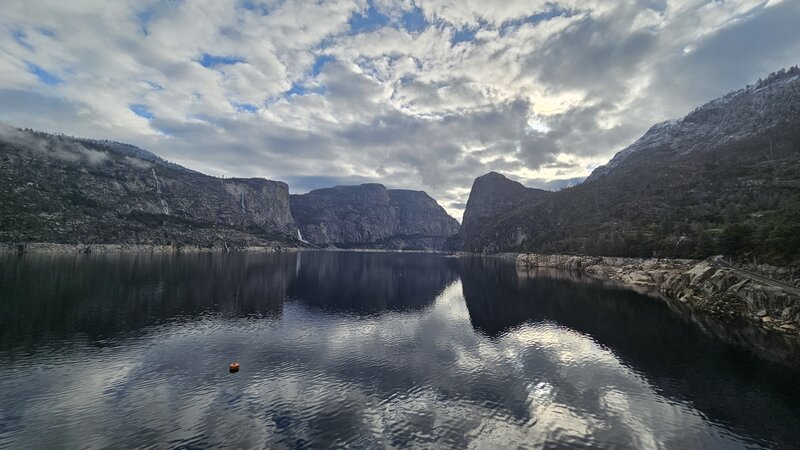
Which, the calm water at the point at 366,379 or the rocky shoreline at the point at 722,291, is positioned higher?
the rocky shoreline at the point at 722,291

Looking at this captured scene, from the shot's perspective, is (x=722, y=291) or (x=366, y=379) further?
(x=722, y=291)

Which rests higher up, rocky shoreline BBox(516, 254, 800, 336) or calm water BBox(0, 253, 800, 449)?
rocky shoreline BBox(516, 254, 800, 336)

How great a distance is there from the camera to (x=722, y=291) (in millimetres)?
74188

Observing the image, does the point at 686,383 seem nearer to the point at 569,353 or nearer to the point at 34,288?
the point at 569,353

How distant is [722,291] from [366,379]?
77.3 metres

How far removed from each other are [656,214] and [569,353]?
571 feet

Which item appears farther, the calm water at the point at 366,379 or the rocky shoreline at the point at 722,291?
the rocky shoreline at the point at 722,291

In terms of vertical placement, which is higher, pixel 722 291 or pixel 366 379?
pixel 722 291

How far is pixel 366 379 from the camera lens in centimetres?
3869

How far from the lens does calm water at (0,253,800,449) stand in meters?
27.2

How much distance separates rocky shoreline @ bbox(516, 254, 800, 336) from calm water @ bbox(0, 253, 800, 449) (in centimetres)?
948

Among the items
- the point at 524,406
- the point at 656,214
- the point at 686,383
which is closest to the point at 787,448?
the point at 686,383

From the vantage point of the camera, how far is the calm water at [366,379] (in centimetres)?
2719

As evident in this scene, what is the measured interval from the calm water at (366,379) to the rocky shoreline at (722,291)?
9481mm
